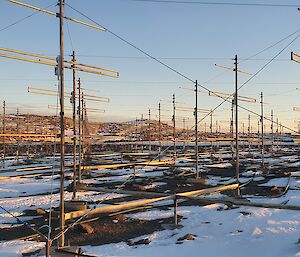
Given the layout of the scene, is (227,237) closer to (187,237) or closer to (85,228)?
(187,237)

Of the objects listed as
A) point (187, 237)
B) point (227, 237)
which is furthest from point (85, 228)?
point (227, 237)

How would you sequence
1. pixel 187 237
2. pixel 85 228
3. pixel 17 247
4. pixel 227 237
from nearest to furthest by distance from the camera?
pixel 17 247 < pixel 187 237 < pixel 227 237 < pixel 85 228

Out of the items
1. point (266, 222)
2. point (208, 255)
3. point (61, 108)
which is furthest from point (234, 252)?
point (61, 108)

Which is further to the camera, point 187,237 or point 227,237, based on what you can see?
point 227,237

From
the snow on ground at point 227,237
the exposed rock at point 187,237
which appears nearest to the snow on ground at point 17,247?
the snow on ground at point 227,237

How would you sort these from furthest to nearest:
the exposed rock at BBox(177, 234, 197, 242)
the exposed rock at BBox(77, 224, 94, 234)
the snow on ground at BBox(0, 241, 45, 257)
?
the exposed rock at BBox(77, 224, 94, 234), the exposed rock at BBox(177, 234, 197, 242), the snow on ground at BBox(0, 241, 45, 257)

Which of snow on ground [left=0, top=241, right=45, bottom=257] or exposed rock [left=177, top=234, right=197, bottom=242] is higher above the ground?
exposed rock [left=177, top=234, right=197, bottom=242]

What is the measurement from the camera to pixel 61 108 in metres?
10.6

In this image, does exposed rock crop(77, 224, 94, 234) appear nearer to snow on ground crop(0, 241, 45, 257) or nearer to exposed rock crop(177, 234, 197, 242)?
snow on ground crop(0, 241, 45, 257)

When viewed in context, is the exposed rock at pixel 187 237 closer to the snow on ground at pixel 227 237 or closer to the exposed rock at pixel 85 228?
the snow on ground at pixel 227 237

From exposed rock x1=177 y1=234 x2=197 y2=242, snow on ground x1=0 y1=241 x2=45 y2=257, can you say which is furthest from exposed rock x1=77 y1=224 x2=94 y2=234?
exposed rock x1=177 y1=234 x2=197 y2=242

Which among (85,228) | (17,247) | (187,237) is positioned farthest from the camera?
(85,228)

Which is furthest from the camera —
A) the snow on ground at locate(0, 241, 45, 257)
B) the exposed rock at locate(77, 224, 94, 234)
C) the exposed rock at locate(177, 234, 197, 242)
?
the exposed rock at locate(77, 224, 94, 234)

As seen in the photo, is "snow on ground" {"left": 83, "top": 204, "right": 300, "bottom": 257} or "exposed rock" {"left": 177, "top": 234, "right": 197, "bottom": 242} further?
"exposed rock" {"left": 177, "top": 234, "right": 197, "bottom": 242}
